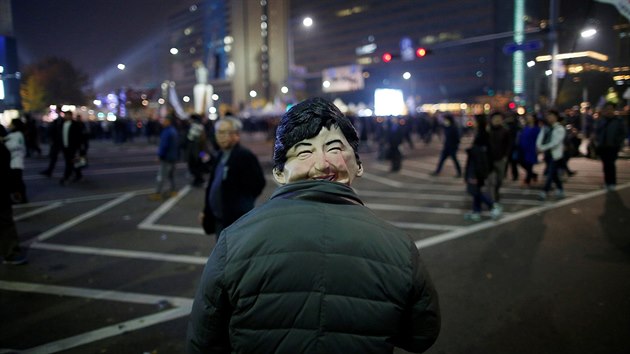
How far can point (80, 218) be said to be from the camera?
819cm

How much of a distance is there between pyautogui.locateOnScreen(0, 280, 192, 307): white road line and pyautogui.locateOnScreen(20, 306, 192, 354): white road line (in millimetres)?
210

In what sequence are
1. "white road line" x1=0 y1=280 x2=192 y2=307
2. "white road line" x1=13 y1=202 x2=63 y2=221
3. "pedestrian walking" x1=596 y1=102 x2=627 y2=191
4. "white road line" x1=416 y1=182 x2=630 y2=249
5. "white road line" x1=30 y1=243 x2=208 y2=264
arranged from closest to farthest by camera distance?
"white road line" x1=0 y1=280 x2=192 y2=307 → "white road line" x1=30 y1=243 x2=208 y2=264 → "white road line" x1=416 y1=182 x2=630 y2=249 → "white road line" x1=13 y1=202 x2=63 y2=221 → "pedestrian walking" x1=596 y1=102 x2=627 y2=191

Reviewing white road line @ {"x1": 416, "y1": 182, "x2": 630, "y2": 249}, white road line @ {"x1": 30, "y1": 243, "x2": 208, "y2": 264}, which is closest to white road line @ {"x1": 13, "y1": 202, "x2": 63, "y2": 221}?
white road line @ {"x1": 30, "y1": 243, "x2": 208, "y2": 264}

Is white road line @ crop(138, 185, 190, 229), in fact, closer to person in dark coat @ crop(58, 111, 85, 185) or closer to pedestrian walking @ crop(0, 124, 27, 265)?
pedestrian walking @ crop(0, 124, 27, 265)

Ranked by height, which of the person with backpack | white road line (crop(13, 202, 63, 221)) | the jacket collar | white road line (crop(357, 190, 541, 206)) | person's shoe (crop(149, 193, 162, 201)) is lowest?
white road line (crop(357, 190, 541, 206))

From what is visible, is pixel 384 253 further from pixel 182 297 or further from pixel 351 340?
pixel 182 297

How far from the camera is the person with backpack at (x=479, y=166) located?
7410 millimetres

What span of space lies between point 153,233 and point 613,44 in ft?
24.2

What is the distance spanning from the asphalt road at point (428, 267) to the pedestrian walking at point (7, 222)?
0.76ft

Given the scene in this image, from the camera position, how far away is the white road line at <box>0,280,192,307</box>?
450 cm

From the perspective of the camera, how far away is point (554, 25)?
30.6 feet

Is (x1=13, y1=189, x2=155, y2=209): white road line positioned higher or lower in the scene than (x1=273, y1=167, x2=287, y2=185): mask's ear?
lower

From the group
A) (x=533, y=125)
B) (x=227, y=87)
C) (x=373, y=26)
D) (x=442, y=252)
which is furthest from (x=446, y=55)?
(x=442, y=252)

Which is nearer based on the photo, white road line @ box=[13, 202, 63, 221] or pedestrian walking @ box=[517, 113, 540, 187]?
white road line @ box=[13, 202, 63, 221]
